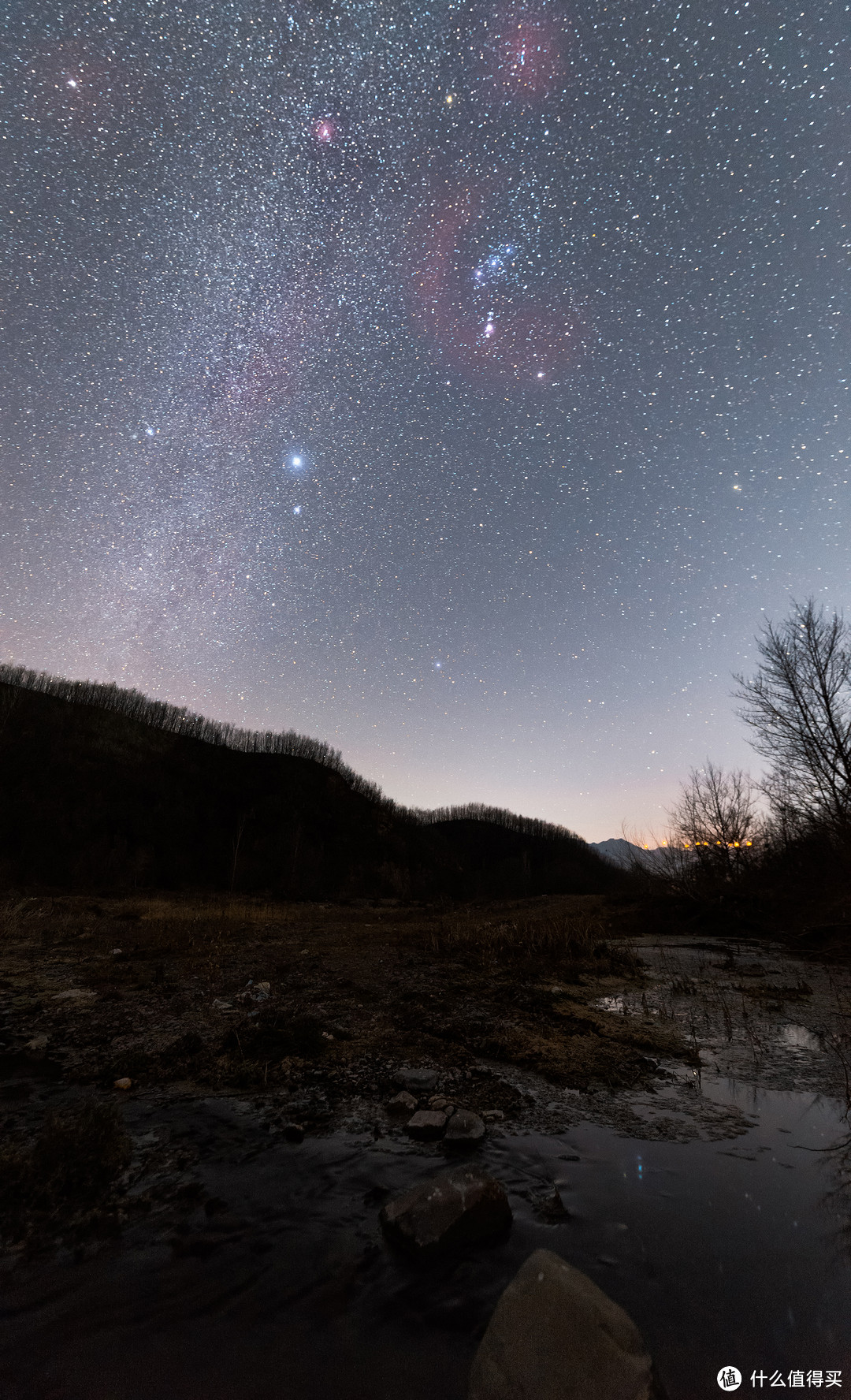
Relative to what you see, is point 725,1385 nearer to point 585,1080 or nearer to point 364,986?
point 585,1080

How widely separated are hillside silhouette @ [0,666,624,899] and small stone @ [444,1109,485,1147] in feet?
85.7

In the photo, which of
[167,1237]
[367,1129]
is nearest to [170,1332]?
[167,1237]

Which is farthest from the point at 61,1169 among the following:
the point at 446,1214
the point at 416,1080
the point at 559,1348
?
the point at 559,1348

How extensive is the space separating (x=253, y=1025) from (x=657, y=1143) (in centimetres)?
421

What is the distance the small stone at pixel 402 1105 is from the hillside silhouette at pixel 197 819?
25492 mm

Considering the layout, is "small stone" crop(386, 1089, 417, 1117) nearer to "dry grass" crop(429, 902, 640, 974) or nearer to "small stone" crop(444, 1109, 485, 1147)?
"small stone" crop(444, 1109, 485, 1147)

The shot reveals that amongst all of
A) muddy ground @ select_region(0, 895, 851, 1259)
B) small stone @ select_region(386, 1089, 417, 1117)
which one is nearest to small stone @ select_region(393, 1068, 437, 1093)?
muddy ground @ select_region(0, 895, 851, 1259)

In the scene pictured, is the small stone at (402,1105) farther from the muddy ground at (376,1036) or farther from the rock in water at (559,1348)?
the rock in water at (559,1348)

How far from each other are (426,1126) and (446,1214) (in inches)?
46.8

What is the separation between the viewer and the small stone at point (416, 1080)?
4.66 m

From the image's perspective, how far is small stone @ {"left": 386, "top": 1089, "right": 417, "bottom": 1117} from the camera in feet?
13.9

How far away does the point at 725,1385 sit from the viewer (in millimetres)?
2029

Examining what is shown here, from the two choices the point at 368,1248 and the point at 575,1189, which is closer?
the point at 368,1248

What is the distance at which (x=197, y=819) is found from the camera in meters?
41.3
